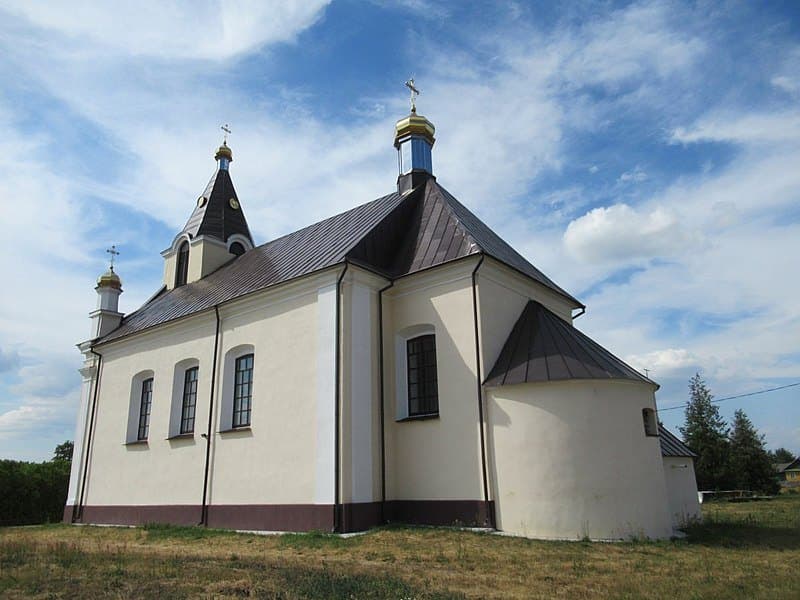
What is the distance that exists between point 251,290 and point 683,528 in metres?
11.4

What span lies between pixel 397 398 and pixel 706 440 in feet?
98.0

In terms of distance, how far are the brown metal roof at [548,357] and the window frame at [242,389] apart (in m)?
6.40

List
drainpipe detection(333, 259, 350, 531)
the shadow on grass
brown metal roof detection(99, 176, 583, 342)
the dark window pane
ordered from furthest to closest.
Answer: brown metal roof detection(99, 176, 583, 342) < the dark window pane < drainpipe detection(333, 259, 350, 531) < the shadow on grass

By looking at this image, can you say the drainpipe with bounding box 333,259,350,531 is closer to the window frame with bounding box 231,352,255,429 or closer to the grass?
the grass

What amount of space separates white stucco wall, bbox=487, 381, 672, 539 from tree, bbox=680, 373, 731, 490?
2507cm

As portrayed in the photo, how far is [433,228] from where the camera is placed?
49.3ft

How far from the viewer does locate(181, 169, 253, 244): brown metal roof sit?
23438 millimetres

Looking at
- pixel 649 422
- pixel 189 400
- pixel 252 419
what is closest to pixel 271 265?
pixel 189 400

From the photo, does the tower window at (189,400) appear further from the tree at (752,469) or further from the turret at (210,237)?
the tree at (752,469)

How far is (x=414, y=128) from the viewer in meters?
18.2

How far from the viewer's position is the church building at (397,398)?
37.7 ft

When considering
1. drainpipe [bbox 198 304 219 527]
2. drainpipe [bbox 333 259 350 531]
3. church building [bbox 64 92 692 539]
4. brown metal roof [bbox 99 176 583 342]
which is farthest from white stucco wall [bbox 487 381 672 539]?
drainpipe [bbox 198 304 219 527]

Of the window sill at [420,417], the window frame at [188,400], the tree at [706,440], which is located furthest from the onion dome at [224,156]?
the tree at [706,440]

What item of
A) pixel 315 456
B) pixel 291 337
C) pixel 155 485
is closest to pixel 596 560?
pixel 315 456
